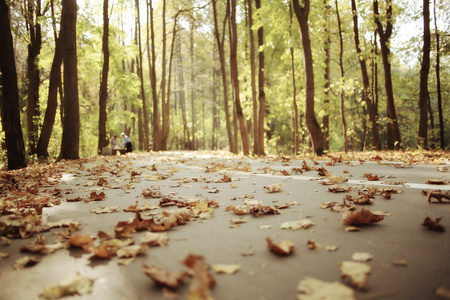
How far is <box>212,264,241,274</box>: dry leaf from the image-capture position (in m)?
1.50

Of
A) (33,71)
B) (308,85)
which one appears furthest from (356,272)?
(33,71)

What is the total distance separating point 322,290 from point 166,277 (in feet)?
2.46

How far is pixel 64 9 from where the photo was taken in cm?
955

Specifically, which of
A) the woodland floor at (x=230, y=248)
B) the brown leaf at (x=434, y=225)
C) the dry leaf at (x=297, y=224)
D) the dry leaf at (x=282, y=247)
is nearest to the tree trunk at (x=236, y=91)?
the woodland floor at (x=230, y=248)

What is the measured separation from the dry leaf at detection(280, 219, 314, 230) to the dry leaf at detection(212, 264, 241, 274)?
0.77 meters

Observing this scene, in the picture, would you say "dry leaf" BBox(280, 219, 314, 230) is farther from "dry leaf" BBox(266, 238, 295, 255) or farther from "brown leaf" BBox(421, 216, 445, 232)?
"brown leaf" BBox(421, 216, 445, 232)

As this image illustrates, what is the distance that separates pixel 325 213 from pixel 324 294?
4.52 feet

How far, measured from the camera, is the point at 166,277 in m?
1.39

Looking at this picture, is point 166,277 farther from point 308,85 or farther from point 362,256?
point 308,85

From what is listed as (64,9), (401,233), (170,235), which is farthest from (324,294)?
(64,9)

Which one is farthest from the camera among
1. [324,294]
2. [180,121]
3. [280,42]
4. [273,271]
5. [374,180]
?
[180,121]

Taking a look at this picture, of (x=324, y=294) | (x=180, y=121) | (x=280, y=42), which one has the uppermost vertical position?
(x=280, y=42)

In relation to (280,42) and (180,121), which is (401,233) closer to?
(280,42)

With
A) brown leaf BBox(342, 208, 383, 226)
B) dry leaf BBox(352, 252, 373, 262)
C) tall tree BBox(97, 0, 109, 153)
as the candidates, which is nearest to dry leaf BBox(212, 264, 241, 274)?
dry leaf BBox(352, 252, 373, 262)
